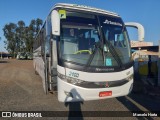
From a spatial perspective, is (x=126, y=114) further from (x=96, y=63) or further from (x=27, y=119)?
(x=27, y=119)

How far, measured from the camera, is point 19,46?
70.8 meters

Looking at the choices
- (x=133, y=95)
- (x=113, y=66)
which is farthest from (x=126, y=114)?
(x=133, y=95)

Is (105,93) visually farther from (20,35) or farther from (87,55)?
(20,35)

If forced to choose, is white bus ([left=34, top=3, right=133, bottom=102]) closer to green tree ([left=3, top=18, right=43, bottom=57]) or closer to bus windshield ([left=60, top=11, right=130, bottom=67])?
bus windshield ([left=60, top=11, right=130, bottom=67])

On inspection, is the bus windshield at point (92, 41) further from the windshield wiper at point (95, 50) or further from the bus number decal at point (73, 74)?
the bus number decal at point (73, 74)

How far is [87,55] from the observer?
593 centimetres

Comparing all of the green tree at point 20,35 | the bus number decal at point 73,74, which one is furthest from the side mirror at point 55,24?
the green tree at point 20,35

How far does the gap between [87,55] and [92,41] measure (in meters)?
0.58

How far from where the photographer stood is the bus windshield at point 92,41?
19.3 feet

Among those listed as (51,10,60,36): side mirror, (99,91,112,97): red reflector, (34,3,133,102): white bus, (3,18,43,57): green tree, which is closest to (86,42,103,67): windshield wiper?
(34,3,133,102): white bus

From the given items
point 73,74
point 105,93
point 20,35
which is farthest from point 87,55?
point 20,35

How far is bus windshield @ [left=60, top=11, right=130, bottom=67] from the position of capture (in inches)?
231

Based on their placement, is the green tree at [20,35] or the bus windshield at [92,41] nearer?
the bus windshield at [92,41]

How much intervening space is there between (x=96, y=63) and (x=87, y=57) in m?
0.32
